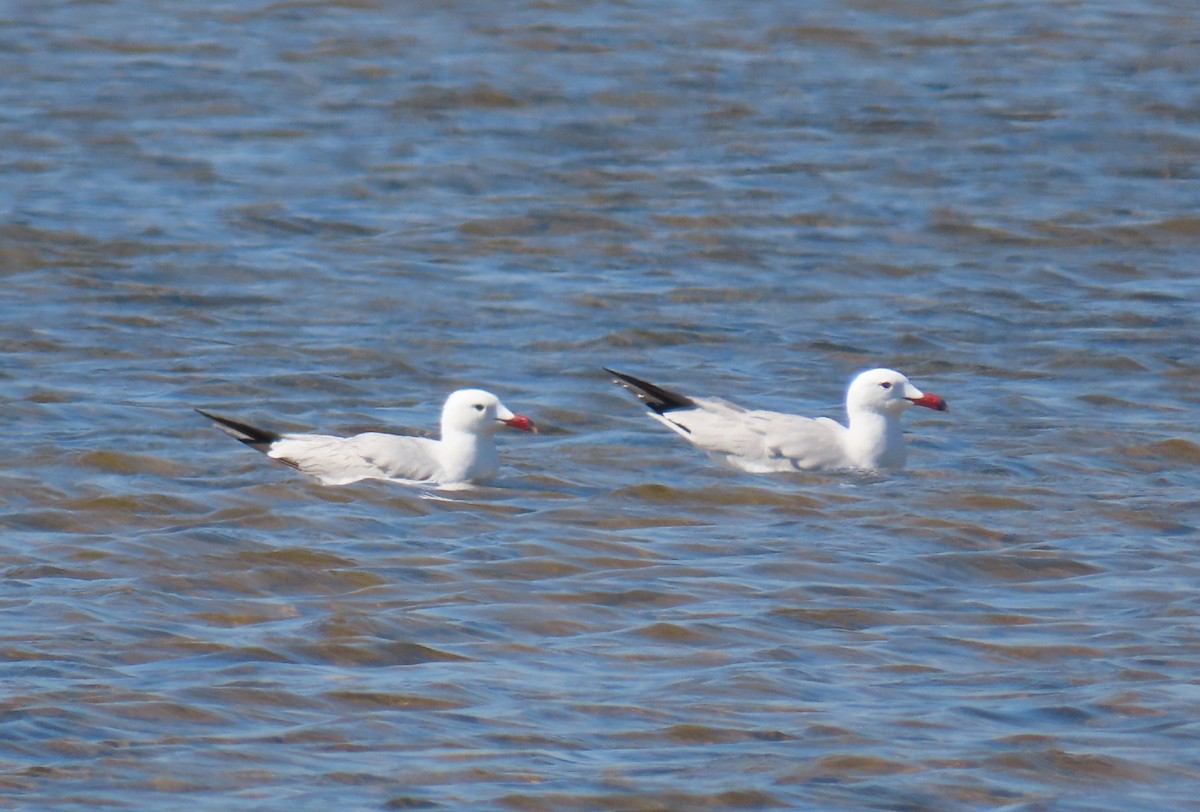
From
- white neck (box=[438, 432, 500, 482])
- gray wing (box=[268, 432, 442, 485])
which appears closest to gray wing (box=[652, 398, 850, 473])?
white neck (box=[438, 432, 500, 482])

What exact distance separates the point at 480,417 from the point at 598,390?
1.85 m

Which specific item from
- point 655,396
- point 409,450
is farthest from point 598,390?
point 409,450

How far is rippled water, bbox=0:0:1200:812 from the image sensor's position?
6727mm

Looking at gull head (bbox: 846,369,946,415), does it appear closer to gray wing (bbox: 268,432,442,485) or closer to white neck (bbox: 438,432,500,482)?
white neck (bbox: 438,432,500,482)

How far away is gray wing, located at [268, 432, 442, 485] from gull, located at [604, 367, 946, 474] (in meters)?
1.31

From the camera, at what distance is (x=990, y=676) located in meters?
7.33

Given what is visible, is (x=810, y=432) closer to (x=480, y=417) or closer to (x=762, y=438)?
(x=762, y=438)

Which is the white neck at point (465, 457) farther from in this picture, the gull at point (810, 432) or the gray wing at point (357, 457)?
the gull at point (810, 432)

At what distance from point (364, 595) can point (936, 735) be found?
2437 mm

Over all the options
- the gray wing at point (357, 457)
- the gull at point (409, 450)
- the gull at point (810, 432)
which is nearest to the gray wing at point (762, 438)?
the gull at point (810, 432)

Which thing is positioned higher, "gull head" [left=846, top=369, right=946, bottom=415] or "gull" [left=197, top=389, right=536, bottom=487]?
"gull head" [left=846, top=369, right=946, bottom=415]

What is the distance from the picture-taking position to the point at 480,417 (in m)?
10.4

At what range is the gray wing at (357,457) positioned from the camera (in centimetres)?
1011

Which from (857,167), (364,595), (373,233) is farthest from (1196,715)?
(857,167)
